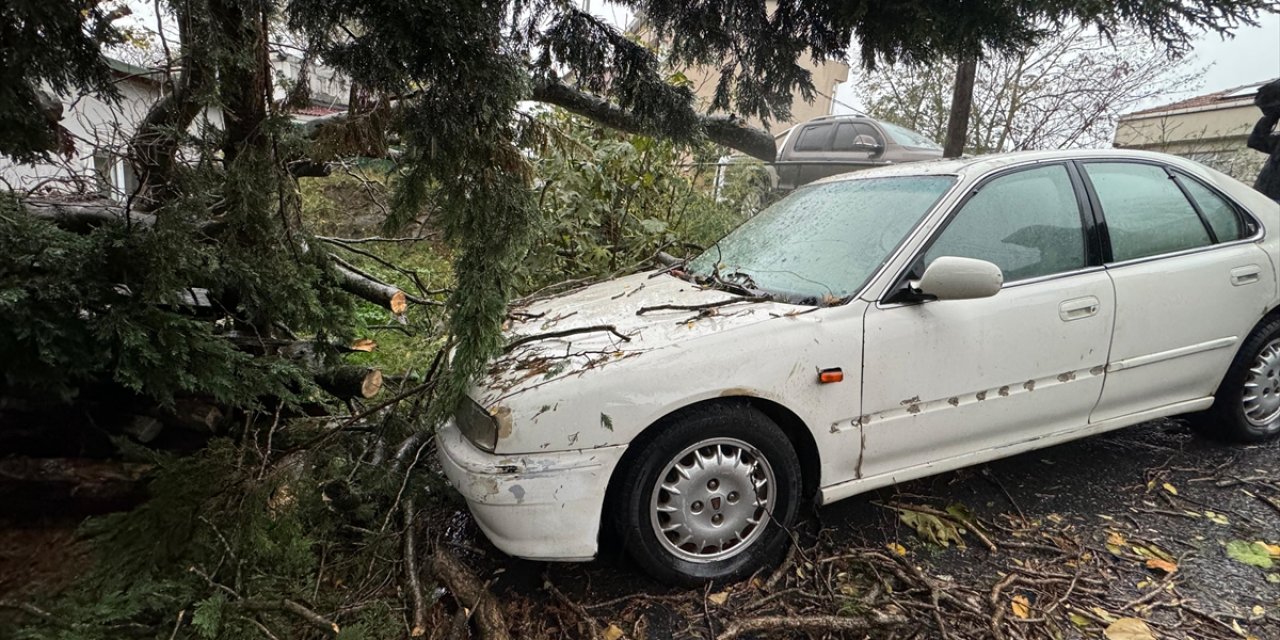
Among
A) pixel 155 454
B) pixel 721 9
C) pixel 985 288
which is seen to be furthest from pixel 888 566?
pixel 155 454

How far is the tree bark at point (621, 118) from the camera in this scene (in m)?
2.68

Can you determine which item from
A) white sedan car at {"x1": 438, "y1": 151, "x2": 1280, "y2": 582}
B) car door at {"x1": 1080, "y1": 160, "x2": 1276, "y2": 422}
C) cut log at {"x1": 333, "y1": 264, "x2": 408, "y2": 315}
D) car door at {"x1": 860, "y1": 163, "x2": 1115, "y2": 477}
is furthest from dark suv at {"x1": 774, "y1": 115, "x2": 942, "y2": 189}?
cut log at {"x1": 333, "y1": 264, "x2": 408, "y2": 315}

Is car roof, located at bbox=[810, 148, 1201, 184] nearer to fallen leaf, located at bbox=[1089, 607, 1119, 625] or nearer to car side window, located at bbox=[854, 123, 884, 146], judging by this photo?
fallen leaf, located at bbox=[1089, 607, 1119, 625]

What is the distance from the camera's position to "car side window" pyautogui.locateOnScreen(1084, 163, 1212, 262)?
2818mm

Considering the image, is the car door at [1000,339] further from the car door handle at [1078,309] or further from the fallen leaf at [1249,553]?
the fallen leaf at [1249,553]

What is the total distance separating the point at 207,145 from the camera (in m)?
2.15

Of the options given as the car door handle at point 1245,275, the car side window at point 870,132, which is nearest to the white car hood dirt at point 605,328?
the car door handle at point 1245,275

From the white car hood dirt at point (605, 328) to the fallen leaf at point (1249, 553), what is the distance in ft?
6.69

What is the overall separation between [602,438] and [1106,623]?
1.80 meters

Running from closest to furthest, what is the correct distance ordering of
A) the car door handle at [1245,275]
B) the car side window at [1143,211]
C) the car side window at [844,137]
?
the car side window at [1143,211] → the car door handle at [1245,275] → the car side window at [844,137]

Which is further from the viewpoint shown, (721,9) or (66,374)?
(721,9)

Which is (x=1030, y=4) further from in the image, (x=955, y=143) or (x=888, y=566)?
(x=955, y=143)

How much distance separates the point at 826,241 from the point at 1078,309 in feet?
3.47

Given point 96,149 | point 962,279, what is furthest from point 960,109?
point 96,149
